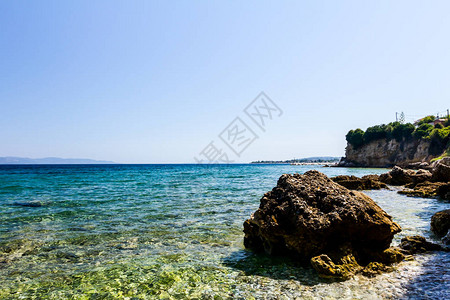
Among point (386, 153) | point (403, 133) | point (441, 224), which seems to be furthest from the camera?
point (386, 153)

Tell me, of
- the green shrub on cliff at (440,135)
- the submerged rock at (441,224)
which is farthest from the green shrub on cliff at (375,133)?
the submerged rock at (441,224)

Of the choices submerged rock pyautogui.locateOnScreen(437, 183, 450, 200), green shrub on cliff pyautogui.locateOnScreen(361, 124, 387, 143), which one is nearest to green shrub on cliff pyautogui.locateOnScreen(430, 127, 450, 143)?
green shrub on cliff pyautogui.locateOnScreen(361, 124, 387, 143)

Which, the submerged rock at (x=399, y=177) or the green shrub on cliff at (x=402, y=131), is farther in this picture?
the green shrub on cliff at (x=402, y=131)

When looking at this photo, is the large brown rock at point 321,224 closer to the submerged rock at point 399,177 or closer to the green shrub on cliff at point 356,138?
the submerged rock at point 399,177

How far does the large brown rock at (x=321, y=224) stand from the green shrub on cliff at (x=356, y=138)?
312 feet

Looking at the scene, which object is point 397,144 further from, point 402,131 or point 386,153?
point 386,153

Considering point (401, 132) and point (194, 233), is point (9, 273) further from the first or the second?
point (401, 132)

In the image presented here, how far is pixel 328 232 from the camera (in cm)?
562

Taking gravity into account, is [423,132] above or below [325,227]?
above

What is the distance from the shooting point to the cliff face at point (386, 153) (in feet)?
215

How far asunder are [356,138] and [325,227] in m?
96.7

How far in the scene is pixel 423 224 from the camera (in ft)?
29.4

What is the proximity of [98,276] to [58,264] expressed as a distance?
1378 mm

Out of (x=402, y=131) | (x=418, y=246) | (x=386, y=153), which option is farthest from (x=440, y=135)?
(x=418, y=246)
